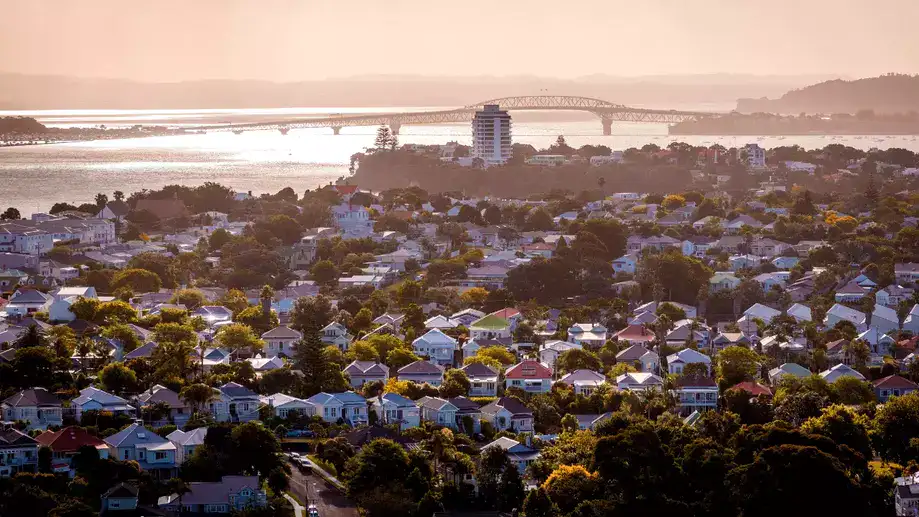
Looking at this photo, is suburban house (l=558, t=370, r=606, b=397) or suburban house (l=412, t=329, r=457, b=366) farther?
suburban house (l=412, t=329, r=457, b=366)

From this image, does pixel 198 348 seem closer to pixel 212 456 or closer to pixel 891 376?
pixel 212 456

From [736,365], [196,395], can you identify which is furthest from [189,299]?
[736,365]

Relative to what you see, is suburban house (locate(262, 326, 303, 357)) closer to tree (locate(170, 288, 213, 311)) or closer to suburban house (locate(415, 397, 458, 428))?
tree (locate(170, 288, 213, 311))

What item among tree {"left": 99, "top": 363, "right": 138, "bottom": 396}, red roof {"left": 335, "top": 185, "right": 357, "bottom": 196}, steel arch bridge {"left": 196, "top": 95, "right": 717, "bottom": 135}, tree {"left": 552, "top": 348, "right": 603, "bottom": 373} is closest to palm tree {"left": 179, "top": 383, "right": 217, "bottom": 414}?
tree {"left": 99, "top": 363, "right": 138, "bottom": 396}

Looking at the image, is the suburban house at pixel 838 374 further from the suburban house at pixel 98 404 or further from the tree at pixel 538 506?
the suburban house at pixel 98 404

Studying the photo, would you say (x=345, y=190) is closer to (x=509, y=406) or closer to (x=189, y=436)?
(x=509, y=406)
